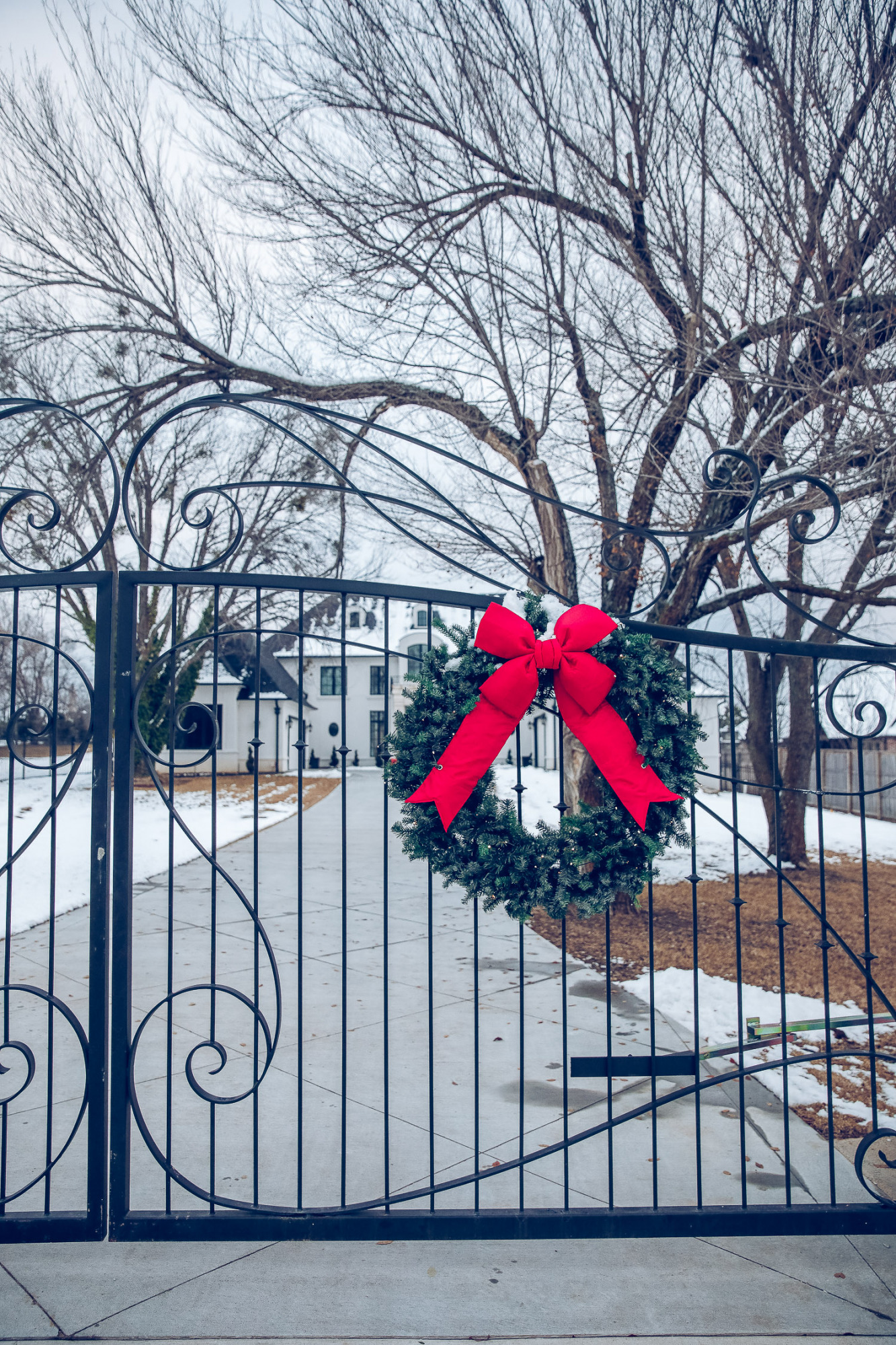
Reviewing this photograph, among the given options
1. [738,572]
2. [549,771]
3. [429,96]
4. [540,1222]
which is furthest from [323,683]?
[540,1222]

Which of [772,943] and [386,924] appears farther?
[772,943]

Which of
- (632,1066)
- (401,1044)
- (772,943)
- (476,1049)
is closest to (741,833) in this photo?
(772,943)

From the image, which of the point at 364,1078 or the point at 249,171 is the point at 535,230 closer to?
the point at 249,171

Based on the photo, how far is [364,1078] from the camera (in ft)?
14.8

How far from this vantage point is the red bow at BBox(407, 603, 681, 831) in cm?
276

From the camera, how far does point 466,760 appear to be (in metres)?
2.77

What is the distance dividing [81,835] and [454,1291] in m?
11.8

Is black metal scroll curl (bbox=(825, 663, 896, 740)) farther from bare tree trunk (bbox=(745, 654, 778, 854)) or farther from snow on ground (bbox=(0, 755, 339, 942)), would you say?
bare tree trunk (bbox=(745, 654, 778, 854))

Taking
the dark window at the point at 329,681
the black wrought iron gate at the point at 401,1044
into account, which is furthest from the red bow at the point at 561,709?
Answer: the dark window at the point at 329,681

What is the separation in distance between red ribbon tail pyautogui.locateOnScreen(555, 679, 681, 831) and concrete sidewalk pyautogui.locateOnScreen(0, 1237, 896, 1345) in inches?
55.8

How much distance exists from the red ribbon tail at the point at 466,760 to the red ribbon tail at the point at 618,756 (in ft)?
0.69

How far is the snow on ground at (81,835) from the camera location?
907cm

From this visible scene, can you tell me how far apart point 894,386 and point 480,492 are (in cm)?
353

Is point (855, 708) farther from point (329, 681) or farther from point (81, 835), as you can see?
point (329, 681)
